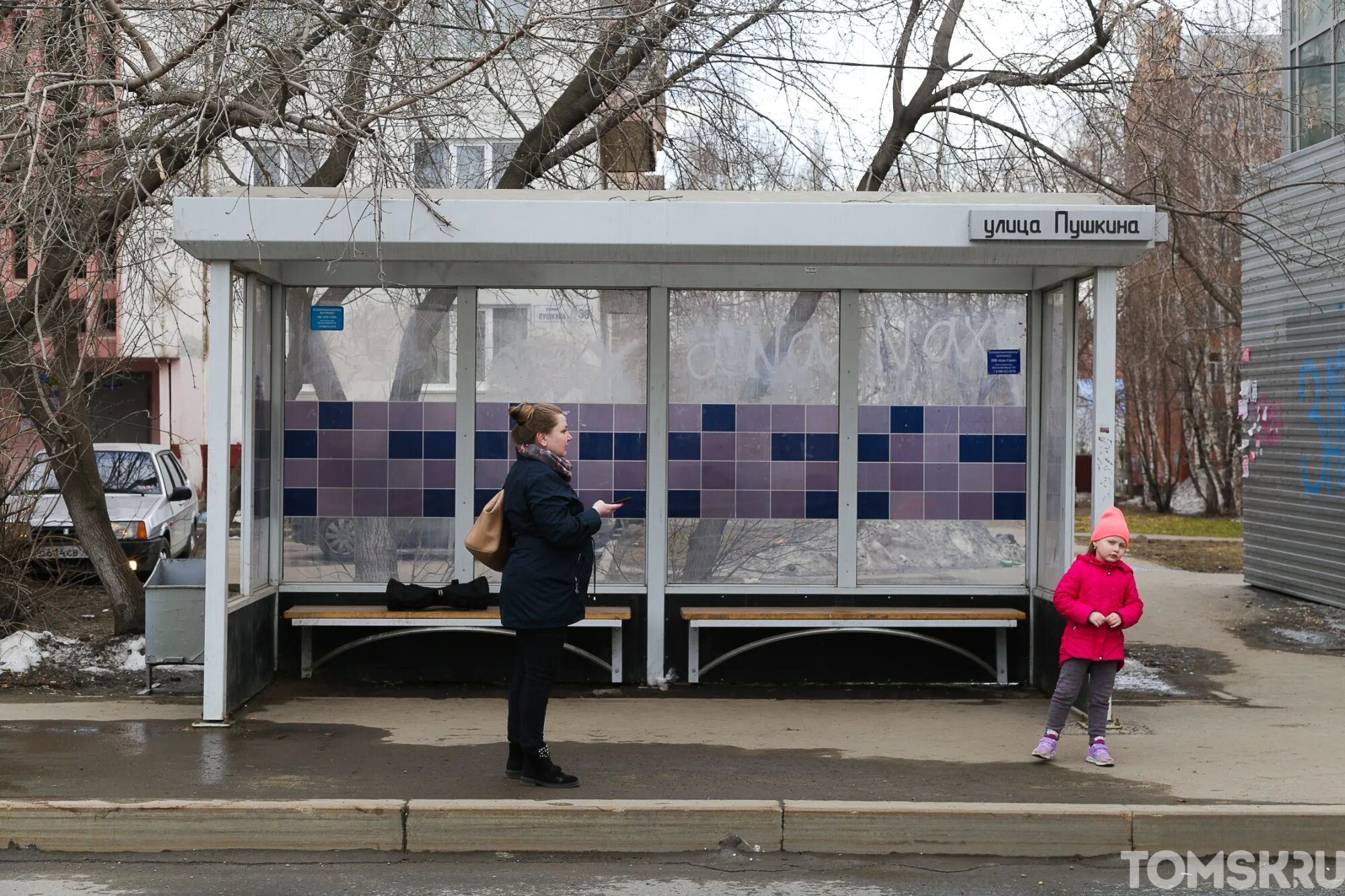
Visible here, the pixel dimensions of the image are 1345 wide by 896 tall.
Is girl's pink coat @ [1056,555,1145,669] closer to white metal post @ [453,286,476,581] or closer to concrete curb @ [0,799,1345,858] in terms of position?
concrete curb @ [0,799,1345,858]

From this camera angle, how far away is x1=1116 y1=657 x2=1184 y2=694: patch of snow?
9.53m

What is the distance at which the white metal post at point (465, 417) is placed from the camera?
9.07 meters

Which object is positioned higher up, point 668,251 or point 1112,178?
point 1112,178

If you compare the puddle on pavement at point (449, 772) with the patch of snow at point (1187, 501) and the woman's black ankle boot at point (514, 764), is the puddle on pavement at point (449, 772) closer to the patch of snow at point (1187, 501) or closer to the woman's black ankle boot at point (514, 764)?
the woman's black ankle boot at point (514, 764)

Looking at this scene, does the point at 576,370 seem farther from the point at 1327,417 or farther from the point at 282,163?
the point at 1327,417

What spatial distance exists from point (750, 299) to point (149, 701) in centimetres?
466

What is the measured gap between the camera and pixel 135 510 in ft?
45.9

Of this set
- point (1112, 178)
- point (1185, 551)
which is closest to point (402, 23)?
point (1112, 178)

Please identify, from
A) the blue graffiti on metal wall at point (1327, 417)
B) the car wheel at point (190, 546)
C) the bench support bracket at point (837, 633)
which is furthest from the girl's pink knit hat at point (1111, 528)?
the car wheel at point (190, 546)

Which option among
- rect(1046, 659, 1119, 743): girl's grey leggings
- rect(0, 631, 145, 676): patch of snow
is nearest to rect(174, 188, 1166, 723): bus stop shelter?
rect(0, 631, 145, 676): patch of snow

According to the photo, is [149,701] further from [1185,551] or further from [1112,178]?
[1185,551]

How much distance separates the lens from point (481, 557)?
657 centimetres

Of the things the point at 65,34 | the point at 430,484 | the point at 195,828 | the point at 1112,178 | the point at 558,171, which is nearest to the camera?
the point at 195,828

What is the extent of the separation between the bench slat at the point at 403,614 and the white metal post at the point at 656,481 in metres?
0.34
